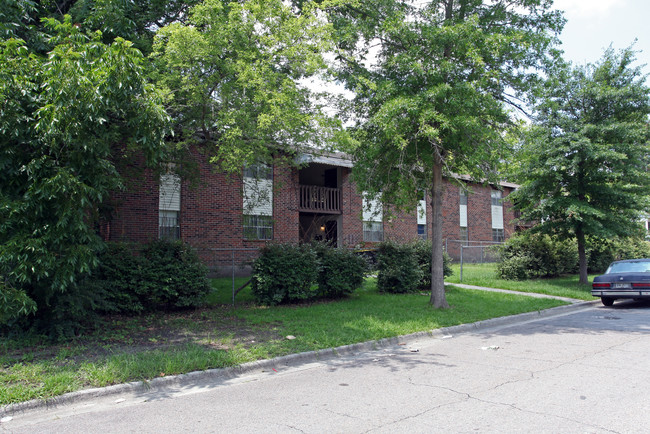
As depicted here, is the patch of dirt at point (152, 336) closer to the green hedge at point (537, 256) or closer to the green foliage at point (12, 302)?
the green foliage at point (12, 302)

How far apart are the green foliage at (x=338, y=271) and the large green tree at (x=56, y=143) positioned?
6510 millimetres

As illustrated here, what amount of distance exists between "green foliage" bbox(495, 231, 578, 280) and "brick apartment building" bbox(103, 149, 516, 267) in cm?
195

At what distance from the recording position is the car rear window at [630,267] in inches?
514

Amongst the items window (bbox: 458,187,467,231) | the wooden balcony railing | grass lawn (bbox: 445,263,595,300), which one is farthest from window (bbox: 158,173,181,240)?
window (bbox: 458,187,467,231)

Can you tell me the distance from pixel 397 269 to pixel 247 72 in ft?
27.6

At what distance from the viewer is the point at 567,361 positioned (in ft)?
21.8

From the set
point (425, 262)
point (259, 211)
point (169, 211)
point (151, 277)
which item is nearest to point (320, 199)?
point (259, 211)

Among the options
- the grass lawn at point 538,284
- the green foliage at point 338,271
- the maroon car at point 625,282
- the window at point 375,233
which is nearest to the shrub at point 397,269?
the green foliage at point 338,271

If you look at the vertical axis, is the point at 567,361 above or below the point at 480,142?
below

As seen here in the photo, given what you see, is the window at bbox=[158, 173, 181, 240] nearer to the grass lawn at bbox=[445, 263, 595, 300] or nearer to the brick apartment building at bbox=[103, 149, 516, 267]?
the brick apartment building at bbox=[103, 149, 516, 267]

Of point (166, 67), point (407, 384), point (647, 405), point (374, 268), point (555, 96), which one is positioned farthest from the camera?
point (555, 96)

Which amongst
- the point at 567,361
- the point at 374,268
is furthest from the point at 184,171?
the point at 567,361

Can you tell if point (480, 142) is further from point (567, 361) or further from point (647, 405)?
point (647, 405)

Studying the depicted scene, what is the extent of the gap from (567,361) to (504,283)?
11232 mm
